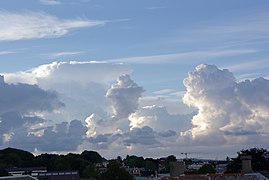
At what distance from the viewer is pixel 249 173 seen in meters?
49.4

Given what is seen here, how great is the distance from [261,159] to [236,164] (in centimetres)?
415

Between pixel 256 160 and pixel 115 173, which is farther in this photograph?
pixel 256 160

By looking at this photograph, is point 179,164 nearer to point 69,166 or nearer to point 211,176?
point 211,176

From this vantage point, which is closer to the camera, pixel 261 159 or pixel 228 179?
pixel 228 179

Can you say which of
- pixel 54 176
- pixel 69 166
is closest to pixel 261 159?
pixel 54 176

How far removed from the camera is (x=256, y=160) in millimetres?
87312

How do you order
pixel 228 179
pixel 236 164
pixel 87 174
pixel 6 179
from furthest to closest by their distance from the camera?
pixel 87 174, pixel 236 164, pixel 6 179, pixel 228 179

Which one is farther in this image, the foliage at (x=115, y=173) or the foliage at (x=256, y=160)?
the foliage at (x=256, y=160)

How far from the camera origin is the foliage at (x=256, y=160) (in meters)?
84.8

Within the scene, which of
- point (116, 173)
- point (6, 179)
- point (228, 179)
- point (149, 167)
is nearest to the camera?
point (228, 179)

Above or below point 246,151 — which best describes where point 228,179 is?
below

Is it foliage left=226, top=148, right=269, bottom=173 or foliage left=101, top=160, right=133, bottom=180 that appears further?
foliage left=226, top=148, right=269, bottom=173

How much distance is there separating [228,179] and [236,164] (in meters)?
37.8

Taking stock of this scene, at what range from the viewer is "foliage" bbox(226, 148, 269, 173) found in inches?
3337
